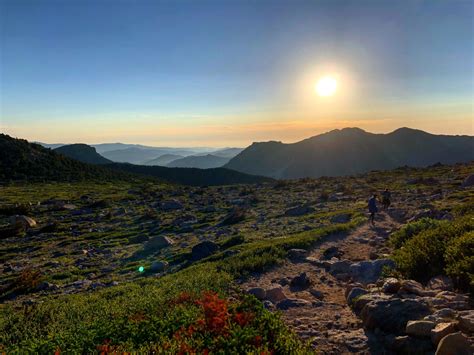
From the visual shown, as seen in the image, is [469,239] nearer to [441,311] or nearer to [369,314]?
[441,311]

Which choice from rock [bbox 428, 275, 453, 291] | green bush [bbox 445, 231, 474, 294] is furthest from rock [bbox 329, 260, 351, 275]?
green bush [bbox 445, 231, 474, 294]

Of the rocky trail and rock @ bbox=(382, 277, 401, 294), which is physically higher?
rock @ bbox=(382, 277, 401, 294)

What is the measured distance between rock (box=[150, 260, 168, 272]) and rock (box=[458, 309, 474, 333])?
1424cm

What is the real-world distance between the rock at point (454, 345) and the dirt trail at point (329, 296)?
151 centimetres

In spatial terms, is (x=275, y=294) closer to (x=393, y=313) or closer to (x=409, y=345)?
(x=393, y=313)

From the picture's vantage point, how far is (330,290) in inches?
468

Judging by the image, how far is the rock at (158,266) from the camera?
18141 mm

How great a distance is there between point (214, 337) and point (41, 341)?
4.38 meters

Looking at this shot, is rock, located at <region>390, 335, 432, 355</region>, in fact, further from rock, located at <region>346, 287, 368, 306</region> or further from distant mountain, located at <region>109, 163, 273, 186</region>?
distant mountain, located at <region>109, 163, 273, 186</region>

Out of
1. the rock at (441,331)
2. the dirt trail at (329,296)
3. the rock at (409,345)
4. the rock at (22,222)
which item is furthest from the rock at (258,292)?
the rock at (22,222)

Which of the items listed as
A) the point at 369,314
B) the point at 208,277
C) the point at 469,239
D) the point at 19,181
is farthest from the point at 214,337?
the point at 19,181

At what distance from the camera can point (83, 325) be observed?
360 inches

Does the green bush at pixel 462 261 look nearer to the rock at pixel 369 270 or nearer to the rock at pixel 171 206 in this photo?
the rock at pixel 369 270

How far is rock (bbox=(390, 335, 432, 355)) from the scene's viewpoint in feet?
22.1
